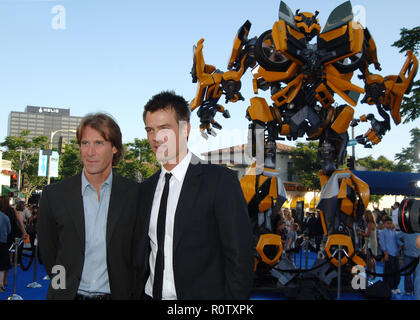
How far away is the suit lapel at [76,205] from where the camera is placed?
2283 millimetres

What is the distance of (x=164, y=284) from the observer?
203 centimetres

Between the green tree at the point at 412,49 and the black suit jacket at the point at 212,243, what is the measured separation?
471 inches

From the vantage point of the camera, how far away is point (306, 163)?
140ft

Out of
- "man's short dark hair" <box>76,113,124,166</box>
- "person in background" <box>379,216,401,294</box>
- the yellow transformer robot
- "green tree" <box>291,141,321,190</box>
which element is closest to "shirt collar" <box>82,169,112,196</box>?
"man's short dark hair" <box>76,113,124,166</box>

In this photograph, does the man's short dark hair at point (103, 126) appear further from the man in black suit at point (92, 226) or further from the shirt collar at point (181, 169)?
the shirt collar at point (181, 169)

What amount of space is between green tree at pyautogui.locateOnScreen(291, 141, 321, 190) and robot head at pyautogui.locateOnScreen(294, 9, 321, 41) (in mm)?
36052

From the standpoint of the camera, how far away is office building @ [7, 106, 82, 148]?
158 m

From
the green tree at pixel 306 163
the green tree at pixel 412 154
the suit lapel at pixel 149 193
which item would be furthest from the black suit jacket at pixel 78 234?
the green tree at pixel 412 154

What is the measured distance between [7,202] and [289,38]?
6.00 meters

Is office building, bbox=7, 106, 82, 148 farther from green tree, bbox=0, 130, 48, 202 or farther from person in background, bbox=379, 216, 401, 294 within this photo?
person in background, bbox=379, 216, 401, 294

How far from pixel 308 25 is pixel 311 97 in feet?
4.03

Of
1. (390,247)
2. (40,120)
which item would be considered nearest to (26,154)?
(390,247)
